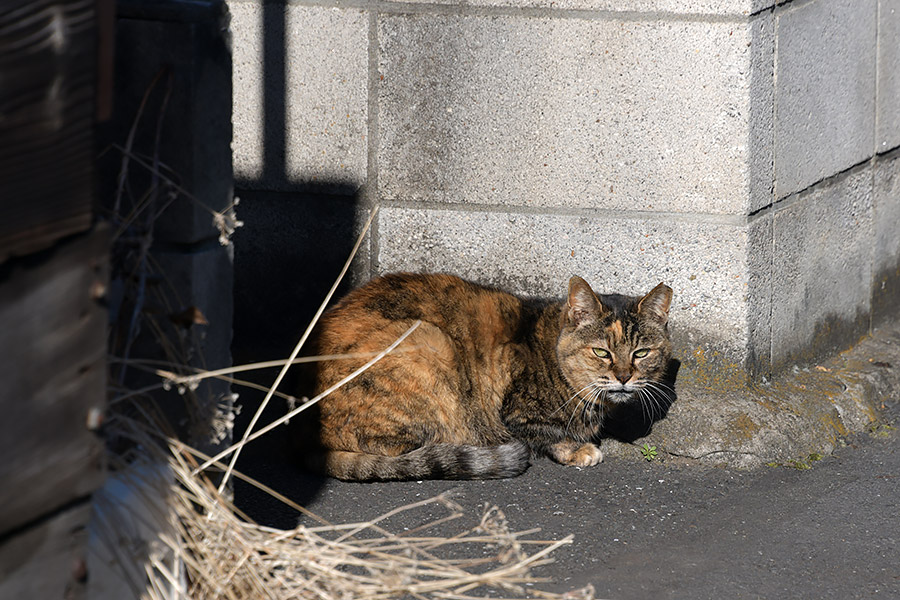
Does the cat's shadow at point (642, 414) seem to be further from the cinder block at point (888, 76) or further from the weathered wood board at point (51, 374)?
the weathered wood board at point (51, 374)

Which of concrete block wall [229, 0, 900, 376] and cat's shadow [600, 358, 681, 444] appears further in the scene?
cat's shadow [600, 358, 681, 444]

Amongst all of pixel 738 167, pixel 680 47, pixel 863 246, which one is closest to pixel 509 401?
pixel 738 167

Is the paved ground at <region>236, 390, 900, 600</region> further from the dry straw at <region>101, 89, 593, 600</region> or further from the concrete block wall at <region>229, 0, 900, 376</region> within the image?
the dry straw at <region>101, 89, 593, 600</region>

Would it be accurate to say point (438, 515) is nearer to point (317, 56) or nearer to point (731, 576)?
point (731, 576)

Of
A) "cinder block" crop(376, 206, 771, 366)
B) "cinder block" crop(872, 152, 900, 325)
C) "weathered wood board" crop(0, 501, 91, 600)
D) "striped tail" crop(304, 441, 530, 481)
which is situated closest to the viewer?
"weathered wood board" crop(0, 501, 91, 600)

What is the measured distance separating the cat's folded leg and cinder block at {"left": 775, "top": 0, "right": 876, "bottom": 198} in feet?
4.75

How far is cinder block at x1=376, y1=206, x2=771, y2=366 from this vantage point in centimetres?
430

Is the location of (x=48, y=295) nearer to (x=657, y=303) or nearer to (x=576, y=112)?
(x=657, y=303)

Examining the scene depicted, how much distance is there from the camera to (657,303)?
4145 millimetres

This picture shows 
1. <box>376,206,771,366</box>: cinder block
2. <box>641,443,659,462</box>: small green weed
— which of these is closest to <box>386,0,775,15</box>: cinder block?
<box>376,206,771,366</box>: cinder block

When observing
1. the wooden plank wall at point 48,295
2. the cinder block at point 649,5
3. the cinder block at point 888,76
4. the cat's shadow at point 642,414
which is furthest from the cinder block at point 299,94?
the cinder block at point 888,76

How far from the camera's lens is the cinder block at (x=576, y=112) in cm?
419

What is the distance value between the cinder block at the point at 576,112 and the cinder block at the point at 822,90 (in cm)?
14

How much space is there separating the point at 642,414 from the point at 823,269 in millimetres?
1226
